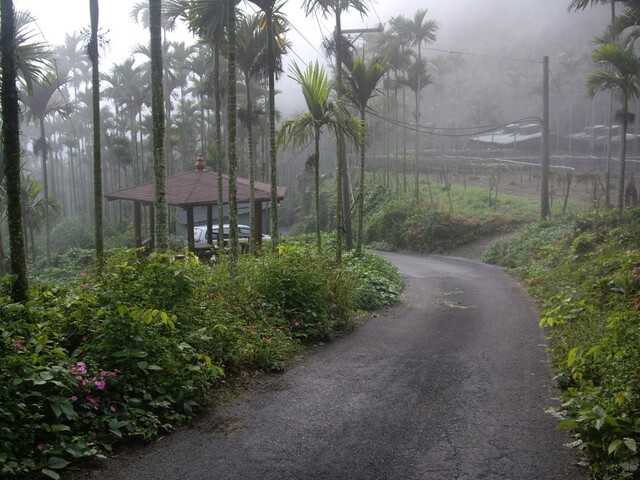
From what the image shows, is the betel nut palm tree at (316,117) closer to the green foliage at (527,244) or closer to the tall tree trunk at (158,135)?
the tall tree trunk at (158,135)

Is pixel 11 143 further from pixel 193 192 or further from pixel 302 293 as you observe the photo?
pixel 193 192

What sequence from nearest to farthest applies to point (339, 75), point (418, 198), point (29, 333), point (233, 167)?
point (29, 333) < point (233, 167) < point (339, 75) < point (418, 198)

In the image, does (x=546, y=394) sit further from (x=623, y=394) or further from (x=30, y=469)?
(x=30, y=469)

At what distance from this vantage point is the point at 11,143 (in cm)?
614

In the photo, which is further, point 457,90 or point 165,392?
point 457,90

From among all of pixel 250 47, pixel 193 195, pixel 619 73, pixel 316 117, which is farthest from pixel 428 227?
pixel 316 117

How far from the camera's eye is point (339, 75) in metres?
16.4

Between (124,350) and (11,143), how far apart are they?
268cm

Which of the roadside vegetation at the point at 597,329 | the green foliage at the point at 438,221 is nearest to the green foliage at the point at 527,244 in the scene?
the roadside vegetation at the point at 597,329

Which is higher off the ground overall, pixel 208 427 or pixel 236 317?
pixel 236 317

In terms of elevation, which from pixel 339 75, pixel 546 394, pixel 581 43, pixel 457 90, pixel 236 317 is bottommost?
pixel 546 394

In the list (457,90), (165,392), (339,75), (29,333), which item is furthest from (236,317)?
(457,90)

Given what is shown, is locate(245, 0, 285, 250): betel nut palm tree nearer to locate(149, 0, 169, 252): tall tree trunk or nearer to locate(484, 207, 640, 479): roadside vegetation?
locate(149, 0, 169, 252): tall tree trunk

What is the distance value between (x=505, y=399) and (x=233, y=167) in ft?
19.6
